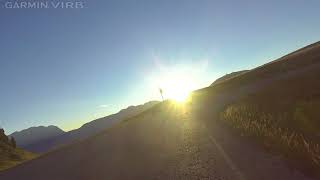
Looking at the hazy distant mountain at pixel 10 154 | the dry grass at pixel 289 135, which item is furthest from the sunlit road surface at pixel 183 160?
the hazy distant mountain at pixel 10 154

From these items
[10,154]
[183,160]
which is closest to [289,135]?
[183,160]

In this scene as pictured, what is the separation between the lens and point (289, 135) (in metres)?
15.3

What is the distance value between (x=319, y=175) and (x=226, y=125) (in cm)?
1267

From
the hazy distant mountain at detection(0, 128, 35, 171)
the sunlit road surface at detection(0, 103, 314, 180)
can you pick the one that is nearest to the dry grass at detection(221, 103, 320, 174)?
the sunlit road surface at detection(0, 103, 314, 180)

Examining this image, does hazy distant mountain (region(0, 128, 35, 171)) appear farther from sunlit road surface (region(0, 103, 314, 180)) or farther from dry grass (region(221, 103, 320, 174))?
dry grass (region(221, 103, 320, 174))

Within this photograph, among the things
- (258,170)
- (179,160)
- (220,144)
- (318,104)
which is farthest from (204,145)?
(318,104)

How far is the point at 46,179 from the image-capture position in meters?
20.8

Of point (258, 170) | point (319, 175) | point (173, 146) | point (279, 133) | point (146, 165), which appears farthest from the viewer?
point (173, 146)

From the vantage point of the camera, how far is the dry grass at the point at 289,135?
452 inches

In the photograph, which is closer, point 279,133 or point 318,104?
point 279,133

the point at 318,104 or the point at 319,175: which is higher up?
the point at 318,104

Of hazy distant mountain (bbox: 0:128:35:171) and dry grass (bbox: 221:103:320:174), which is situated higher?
hazy distant mountain (bbox: 0:128:35:171)

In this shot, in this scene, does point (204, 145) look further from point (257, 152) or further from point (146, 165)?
point (257, 152)

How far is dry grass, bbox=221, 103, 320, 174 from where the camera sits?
37.6 feet
